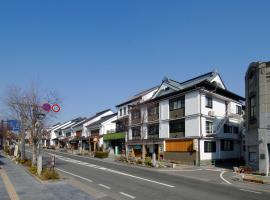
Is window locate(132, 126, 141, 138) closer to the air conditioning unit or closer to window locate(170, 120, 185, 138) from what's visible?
window locate(170, 120, 185, 138)

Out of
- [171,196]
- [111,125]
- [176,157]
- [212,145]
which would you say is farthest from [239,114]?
[171,196]

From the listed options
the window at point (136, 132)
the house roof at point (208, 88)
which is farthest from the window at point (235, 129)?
the window at point (136, 132)

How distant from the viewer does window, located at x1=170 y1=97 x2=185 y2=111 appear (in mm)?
38500

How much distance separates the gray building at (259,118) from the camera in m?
25.2

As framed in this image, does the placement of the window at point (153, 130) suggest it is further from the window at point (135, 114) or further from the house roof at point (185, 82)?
the house roof at point (185, 82)

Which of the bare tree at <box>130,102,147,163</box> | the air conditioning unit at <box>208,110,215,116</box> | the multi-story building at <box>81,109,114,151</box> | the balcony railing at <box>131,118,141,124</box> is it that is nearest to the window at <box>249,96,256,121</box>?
the air conditioning unit at <box>208,110,215,116</box>

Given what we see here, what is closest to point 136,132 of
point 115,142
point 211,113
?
point 115,142

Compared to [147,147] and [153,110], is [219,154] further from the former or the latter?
[147,147]

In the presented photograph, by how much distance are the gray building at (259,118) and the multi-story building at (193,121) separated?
7.72 meters

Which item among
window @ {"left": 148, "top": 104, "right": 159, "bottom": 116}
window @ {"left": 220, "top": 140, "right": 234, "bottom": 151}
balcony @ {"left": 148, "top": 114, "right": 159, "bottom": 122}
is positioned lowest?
window @ {"left": 220, "top": 140, "right": 234, "bottom": 151}

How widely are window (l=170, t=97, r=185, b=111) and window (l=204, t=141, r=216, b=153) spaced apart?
5.39m

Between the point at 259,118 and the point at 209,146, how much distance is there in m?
11.5

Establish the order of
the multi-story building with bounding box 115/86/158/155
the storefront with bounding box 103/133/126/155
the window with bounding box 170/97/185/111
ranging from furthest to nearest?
the storefront with bounding box 103/133/126/155
the multi-story building with bounding box 115/86/158/155
the window with bounding box 170/97/185/111

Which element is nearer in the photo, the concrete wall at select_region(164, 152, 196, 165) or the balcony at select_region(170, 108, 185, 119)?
the concrete wall at select_region(164, 152, 196, 165)
